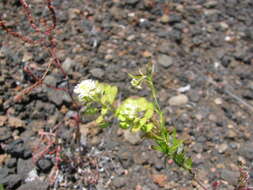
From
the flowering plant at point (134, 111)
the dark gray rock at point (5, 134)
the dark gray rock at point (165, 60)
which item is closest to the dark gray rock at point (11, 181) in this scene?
the dark gray rock at point (5, 134)

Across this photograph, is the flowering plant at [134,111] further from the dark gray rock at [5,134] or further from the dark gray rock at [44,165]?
the dark gray rock at [5,134]

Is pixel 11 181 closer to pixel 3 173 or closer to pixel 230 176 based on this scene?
pixel 3 173

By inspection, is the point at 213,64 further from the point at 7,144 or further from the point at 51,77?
the point at 7,144

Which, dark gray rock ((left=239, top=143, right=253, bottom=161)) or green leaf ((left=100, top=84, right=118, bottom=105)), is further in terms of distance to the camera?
dark gray rock ((left=239, top=143, right=253, bottom=161))

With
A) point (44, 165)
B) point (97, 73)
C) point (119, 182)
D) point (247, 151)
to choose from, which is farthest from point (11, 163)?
point (247, 151)

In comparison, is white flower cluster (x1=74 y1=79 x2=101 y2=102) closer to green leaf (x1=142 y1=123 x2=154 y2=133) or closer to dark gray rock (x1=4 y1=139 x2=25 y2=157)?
green leaf (x1=142 y1=123 x2=154 y2=133)

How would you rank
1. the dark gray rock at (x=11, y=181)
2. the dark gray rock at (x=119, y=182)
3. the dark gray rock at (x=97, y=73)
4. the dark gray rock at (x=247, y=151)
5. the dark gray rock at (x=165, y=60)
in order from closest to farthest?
the dark gray rock at (x=11, y=181), the dark gray rock at (x=119, y=182), the dark gray rock at (x=247, y=151), the dark gray rock at (x=97, y=73), the dark gray rock at (x=165, y=60)

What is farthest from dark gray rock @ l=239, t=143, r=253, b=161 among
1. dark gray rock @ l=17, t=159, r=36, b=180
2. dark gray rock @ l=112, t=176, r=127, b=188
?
dark gray rock @ l=17, t=159, r=36, b=180

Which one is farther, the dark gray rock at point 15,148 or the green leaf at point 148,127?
the dark gray rock at point 15,148
